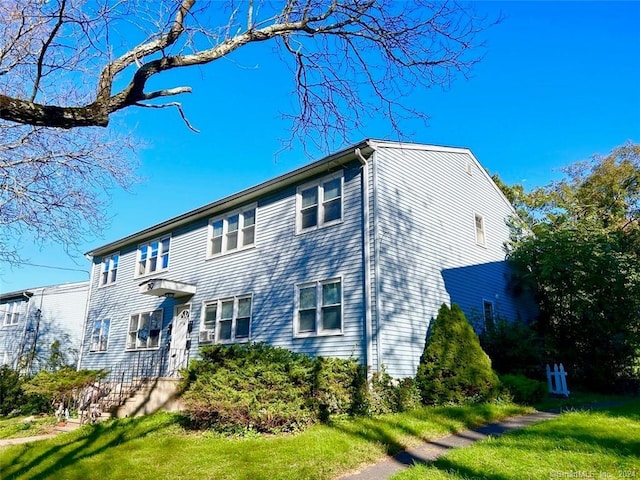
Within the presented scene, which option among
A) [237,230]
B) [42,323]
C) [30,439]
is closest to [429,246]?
[237,230]

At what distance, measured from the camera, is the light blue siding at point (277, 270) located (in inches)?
472

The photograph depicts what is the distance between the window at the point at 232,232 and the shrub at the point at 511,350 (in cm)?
794

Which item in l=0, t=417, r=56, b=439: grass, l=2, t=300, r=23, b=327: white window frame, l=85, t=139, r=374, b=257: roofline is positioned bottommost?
l=0, t=417, r=56, b=439: grass

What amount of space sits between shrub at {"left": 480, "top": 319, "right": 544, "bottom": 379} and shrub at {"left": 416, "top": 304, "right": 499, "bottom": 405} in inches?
88.4

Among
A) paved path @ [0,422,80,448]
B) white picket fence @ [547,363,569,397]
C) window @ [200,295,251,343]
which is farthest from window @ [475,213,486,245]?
paved path @ [0,422,80,448]

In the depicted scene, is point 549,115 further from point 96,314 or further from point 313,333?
point 96,314

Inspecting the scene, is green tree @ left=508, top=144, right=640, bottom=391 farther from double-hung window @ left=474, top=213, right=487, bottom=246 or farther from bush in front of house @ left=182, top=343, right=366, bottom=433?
bush in front of house @ left=182, top=343, right=366, bottom=433

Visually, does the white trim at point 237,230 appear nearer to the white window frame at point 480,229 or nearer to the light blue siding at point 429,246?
the light blue siding at point 429,246

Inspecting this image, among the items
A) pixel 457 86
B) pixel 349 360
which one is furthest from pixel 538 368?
pixel 457 86

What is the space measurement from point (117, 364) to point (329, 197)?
39.0ft

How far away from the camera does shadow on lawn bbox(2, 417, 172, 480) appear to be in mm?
7418

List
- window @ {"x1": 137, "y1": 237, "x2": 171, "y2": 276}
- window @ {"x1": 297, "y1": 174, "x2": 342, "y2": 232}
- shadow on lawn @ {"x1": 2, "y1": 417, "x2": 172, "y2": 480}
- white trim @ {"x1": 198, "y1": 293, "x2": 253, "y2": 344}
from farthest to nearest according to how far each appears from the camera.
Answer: window @ {"x1": 137, "y1": 237, "x2": 171, "y2": 276} < white trim @ {"x1": 198, "y1": 293, "x2": 253, "y2": 344} < window @ {"x1": 297, "y1": 174, "x2": 342, "y2": 232} < shadow on lawn @ {"x1": 2, "y1": 417, "x2": 172, "y2": 480}

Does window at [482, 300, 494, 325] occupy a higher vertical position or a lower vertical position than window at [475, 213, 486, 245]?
lower

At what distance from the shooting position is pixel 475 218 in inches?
642
